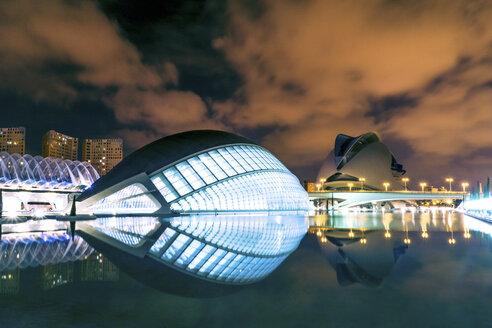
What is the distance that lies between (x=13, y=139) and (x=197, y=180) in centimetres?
10793

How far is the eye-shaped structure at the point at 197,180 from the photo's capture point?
32875 millimetres

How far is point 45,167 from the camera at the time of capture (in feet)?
205

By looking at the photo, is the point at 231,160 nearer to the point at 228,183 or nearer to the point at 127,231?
the point at 228,183

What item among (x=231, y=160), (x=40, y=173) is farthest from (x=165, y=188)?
(x=40, y=173)

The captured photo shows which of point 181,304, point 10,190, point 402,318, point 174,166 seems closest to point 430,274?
point 402,318

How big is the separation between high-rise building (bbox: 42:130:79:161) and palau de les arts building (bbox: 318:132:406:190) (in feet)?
339

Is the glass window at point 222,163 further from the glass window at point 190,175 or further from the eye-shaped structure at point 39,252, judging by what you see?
the eye-shaped structure at point 39,252

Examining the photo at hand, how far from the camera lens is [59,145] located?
438 feet

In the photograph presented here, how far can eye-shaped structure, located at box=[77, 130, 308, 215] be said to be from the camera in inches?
1294

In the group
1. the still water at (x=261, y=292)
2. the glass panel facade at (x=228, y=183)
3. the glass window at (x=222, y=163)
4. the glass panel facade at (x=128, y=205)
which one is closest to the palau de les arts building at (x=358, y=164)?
the glass panel facade at (x=228, y=183)

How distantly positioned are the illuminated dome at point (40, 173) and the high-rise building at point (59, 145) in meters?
69.3

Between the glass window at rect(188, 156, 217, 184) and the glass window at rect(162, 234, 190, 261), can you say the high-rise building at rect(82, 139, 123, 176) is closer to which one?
the glass window at rect(188, 156, 217, 184)

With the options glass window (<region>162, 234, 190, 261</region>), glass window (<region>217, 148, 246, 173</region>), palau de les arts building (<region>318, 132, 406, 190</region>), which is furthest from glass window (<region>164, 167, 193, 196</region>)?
palau de les arts building (<region>318, 132, 406, 190</region>)

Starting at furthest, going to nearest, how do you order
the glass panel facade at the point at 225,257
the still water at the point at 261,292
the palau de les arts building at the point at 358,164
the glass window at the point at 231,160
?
the palau de les arts building at the point at 358,164
the glass window at the point at 231,160
the glass panel facade at the point at 225,257
the still water at the point at 261,292
